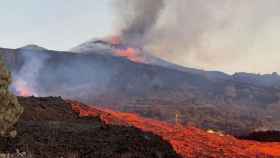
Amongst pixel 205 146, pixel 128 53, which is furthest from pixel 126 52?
pixel 205 146

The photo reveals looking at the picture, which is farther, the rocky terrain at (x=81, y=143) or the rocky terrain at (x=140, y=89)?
the rocky terrain at (x=140, y=89)

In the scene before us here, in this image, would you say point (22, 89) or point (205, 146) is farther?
point (22, 89)

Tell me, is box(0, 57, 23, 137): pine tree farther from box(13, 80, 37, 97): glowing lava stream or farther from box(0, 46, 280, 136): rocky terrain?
box(13, 80, 37, 97): glowing lava stream

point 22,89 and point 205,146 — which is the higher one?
point 22,89

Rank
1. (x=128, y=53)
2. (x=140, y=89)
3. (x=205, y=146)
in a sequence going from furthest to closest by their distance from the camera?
(x=128, y=53) < (x=140, y=89) < (x=205, y=146)

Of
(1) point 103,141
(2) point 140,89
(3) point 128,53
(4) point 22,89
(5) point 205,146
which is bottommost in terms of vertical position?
(5) point 205,146

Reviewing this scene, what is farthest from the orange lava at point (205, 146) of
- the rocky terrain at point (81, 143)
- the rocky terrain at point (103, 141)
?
the rocky terrain at point (81, 143)

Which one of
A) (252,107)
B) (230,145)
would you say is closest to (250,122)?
(252,107)

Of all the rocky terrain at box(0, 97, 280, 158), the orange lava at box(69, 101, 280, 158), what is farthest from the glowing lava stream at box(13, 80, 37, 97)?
the orange lava at box(69, 101, 280, 158)

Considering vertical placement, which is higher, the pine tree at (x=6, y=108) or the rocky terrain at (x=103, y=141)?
the pine tree at (x=6, y=108)

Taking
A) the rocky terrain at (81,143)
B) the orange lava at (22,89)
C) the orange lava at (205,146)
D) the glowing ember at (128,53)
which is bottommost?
the orange lava at (205,146)

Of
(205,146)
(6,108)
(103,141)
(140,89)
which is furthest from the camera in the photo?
(140,89)

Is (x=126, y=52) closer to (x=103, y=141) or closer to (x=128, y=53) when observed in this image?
(x=128, y=53)

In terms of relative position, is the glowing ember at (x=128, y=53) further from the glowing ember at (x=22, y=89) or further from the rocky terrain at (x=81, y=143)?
the rocky terrain at (x=81, y=143)
